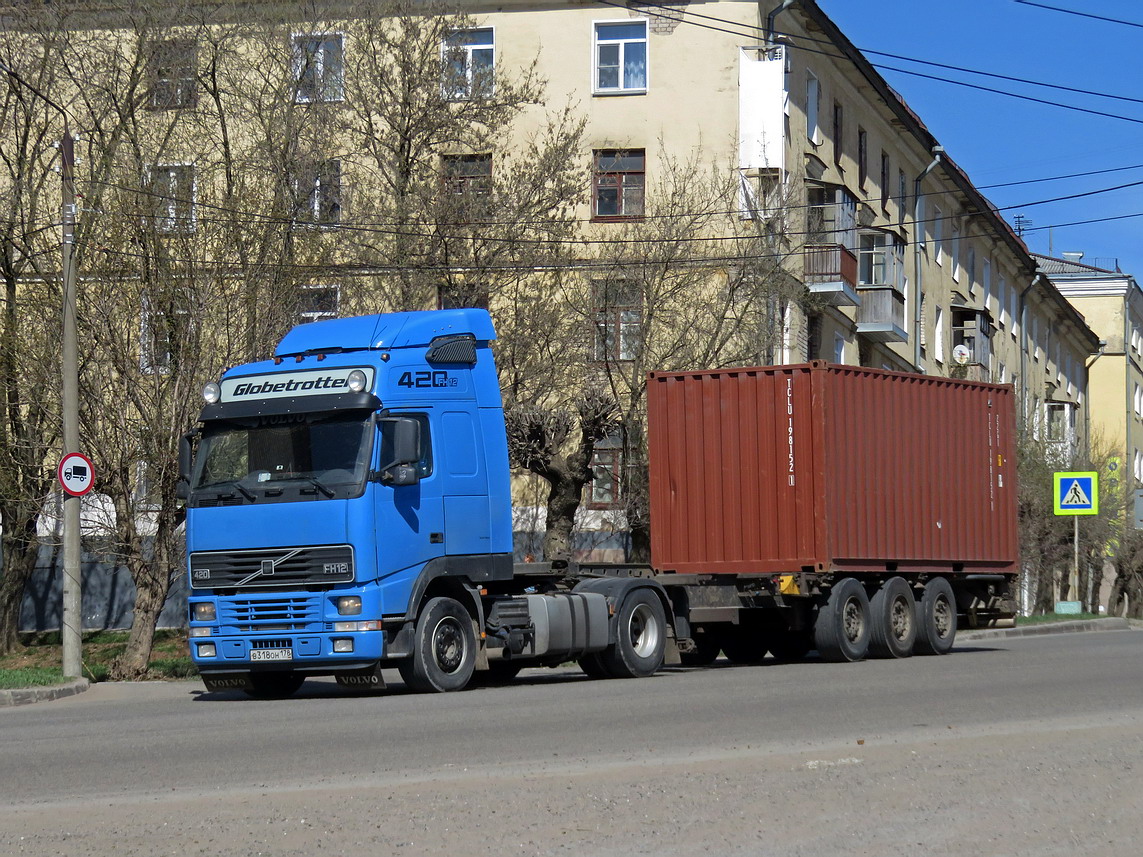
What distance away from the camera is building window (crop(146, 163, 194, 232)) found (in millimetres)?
22578

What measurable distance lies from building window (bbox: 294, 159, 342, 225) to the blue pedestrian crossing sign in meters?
17.2

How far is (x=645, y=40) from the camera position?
118 feet

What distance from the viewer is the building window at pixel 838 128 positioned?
39688mm

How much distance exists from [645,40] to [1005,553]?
679 inches

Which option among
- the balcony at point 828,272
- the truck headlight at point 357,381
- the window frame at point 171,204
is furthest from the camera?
the balcony at point 828,272

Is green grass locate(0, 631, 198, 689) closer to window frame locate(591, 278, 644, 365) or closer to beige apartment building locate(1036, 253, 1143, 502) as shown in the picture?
window frame locate(591, 278, 644, 365)

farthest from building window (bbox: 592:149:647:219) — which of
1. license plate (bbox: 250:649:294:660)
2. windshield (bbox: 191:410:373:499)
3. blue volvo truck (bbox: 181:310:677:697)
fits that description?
license plate (bbox: 250:649:294:660)

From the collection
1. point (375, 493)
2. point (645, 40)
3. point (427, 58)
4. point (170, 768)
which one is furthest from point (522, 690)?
point (645, 40)

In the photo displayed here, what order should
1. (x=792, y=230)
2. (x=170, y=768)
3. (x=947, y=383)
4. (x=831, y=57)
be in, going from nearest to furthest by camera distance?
(x=170, y=768), (x=947, y=383), (x=792, y=230), (x=831, y=57)

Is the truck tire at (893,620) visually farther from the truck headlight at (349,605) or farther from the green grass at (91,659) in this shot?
the green grass at (91,659)

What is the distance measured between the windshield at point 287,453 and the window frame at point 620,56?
2217 centimetres

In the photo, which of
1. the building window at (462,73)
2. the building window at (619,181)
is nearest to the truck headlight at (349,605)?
the building window at (462,73)

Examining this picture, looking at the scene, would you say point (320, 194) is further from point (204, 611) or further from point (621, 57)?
point (621, 57)

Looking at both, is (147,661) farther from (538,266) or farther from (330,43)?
(330,43)
